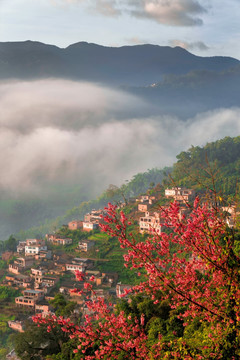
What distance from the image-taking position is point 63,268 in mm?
28578

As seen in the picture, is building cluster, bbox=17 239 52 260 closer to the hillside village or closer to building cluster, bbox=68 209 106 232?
the hillside village

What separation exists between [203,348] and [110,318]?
106 centimetres

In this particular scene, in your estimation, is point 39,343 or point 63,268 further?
point 63,268

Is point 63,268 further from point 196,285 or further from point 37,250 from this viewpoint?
point 196,285

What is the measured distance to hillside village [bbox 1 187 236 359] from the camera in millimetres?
23422

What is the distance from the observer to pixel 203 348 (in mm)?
4469

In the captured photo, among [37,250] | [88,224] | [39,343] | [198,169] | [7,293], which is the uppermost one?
[198,169]

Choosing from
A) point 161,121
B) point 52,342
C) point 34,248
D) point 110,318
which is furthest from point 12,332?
point 161,121

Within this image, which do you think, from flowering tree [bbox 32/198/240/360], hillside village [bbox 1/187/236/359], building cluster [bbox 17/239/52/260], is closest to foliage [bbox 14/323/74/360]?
hillside village [bbox 1/187/236/359]

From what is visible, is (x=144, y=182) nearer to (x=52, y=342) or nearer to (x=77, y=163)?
(x=52, y=342)

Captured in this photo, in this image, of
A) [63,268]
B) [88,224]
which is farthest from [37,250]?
[88,224]

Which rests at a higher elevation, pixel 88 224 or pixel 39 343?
pixel 88 224

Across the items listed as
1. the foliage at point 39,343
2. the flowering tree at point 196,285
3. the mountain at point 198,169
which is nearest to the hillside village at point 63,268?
the mountain at point 198,169

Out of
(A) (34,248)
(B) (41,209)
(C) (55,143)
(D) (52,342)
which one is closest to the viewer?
(D) (52,342)
